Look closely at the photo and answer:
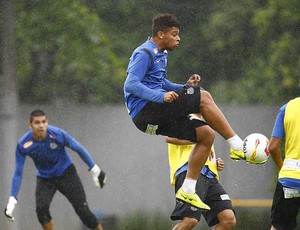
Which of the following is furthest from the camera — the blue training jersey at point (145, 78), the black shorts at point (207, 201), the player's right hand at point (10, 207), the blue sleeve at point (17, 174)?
the blue sleeve at point (17, 174)

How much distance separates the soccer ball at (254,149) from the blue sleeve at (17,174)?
174 inches

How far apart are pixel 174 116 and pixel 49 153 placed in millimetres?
3797

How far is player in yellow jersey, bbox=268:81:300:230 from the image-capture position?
8109 mm

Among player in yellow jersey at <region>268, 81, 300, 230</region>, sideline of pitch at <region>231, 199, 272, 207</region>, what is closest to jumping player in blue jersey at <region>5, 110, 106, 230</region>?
sideline of pitch at <region>231, 199, 272, 207</region>

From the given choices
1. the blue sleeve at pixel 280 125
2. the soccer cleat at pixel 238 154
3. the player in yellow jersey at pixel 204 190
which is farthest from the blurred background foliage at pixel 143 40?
the soccer cleat at pixel 238 154

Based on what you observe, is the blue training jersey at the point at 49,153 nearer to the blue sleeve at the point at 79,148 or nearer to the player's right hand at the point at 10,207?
the blue sleeve at the point at 79,148

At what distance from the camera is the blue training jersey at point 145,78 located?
294 inches

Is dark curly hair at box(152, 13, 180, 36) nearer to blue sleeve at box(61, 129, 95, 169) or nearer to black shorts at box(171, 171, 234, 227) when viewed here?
black shorts at box(171, 171, 234, 227)

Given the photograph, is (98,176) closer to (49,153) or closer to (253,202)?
(49,153)

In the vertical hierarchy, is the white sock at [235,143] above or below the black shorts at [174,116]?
below

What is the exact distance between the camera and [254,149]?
7688 mm

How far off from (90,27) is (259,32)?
2.22 meters

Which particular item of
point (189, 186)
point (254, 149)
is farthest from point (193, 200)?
point (254, 149)

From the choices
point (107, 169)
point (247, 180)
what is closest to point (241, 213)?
point (247, 180)
